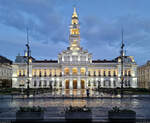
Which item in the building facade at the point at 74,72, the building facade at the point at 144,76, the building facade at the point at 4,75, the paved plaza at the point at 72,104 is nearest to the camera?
the paved plaza at the point at 72,104

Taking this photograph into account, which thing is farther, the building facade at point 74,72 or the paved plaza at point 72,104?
the building facade at point 74,72

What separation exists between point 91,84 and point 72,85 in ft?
34.6

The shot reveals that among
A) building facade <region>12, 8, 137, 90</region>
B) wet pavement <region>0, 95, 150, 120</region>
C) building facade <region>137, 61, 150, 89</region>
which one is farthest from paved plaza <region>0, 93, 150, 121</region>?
building facade <region>137, 61, 150, 89</region>

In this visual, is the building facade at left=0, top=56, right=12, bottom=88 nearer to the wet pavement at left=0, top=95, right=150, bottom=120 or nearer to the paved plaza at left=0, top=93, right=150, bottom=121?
the paved plaza at left=0, top=93, right=150, bottom=121

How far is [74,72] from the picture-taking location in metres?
110

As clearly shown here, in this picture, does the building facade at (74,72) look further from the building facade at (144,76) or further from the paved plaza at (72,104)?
the paved plaza at (72,104)

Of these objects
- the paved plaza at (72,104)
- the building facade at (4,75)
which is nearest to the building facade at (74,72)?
the building facade at (4,75)

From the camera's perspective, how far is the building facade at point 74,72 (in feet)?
351

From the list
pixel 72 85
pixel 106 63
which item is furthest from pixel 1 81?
pixel 106 63

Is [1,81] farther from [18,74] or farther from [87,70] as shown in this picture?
[87,70]

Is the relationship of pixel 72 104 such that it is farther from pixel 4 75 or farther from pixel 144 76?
pixel 4 75

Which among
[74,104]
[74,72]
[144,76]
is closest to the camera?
[74,104]

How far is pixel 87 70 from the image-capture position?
108 metres

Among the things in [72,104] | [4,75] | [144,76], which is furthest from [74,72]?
[72,104]
